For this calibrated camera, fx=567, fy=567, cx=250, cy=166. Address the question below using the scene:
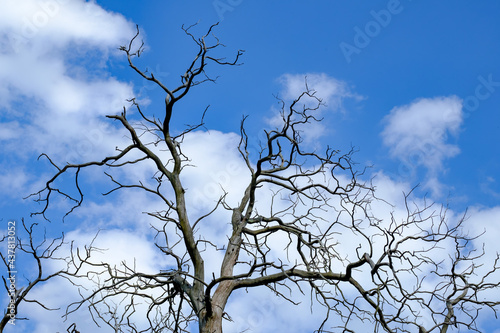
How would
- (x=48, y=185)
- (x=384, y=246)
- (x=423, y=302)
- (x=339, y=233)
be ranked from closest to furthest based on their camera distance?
(x=384, y=246) → (x=423, y=302) → (x=339, y=233) → (x=48, y=185)

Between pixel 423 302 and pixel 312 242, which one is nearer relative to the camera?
pixel 423 302

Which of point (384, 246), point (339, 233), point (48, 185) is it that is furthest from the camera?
point (48, 185)

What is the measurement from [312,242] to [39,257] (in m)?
4.08

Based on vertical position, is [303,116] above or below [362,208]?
above

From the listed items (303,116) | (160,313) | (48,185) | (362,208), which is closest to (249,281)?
(160,313)

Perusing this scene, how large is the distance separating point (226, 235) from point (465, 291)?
10.6 feet

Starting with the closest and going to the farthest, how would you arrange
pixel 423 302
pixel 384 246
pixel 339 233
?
pixel 384 246 → pixel 423 302 → pixel 339 233

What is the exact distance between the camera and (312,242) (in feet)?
25.2

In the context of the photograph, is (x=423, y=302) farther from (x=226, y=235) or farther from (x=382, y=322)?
(x=226, y=235)

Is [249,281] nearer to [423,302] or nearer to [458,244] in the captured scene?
[423,302]

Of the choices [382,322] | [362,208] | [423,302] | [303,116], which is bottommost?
[382,322]

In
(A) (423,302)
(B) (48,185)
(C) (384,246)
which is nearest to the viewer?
(C) (384,246)

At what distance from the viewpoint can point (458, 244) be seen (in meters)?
7.44

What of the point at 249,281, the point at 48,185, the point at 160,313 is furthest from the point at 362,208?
the point at 48,185
